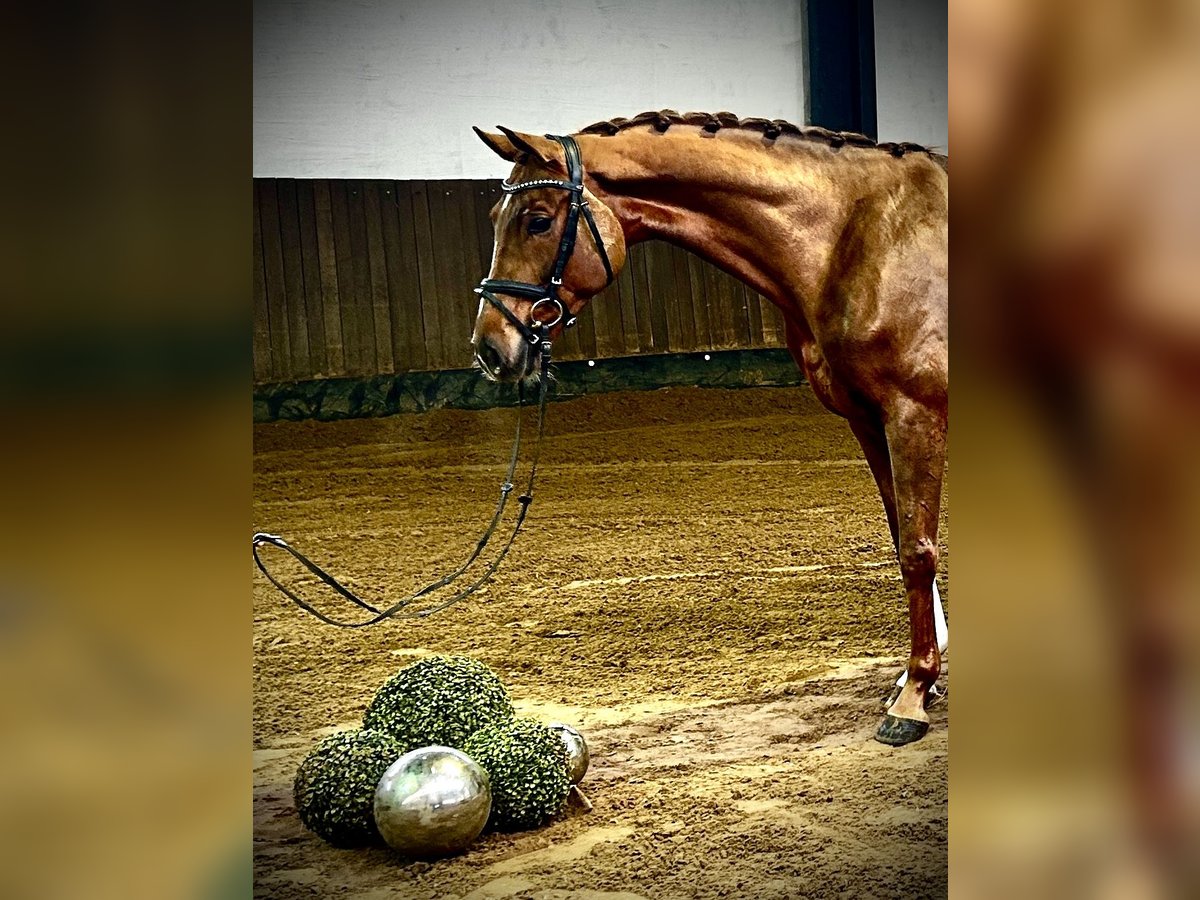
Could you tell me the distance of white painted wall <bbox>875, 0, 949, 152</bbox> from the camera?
14.2 ft

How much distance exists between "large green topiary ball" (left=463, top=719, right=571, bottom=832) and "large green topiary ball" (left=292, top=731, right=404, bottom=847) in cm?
19

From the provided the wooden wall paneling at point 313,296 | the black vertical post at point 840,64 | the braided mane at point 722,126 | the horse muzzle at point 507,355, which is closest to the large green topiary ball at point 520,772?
the horse muzzle at point 507,355

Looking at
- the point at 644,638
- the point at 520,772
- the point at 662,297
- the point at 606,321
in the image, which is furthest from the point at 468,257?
the point at 520,772

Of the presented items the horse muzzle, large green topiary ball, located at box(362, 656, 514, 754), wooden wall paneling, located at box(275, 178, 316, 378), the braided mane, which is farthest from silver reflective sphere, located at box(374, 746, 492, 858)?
wooden wall paneling, located at box(275, 178, 316, 378)

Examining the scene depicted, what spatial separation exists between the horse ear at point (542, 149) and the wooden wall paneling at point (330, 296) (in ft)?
8.25

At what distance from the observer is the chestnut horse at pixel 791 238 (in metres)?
2.71

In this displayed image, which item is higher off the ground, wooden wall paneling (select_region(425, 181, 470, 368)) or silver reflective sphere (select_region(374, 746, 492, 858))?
wooden wall paneling (select_region(425, 181, 470, 368))

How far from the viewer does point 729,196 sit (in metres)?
2.73

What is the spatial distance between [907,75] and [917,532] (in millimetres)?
2187

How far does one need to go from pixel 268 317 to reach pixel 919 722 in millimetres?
3242

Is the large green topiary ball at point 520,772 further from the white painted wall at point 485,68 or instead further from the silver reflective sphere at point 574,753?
the white painted wall at point 485,68

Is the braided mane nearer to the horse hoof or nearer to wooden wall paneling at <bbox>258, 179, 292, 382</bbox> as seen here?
the horse hoof
